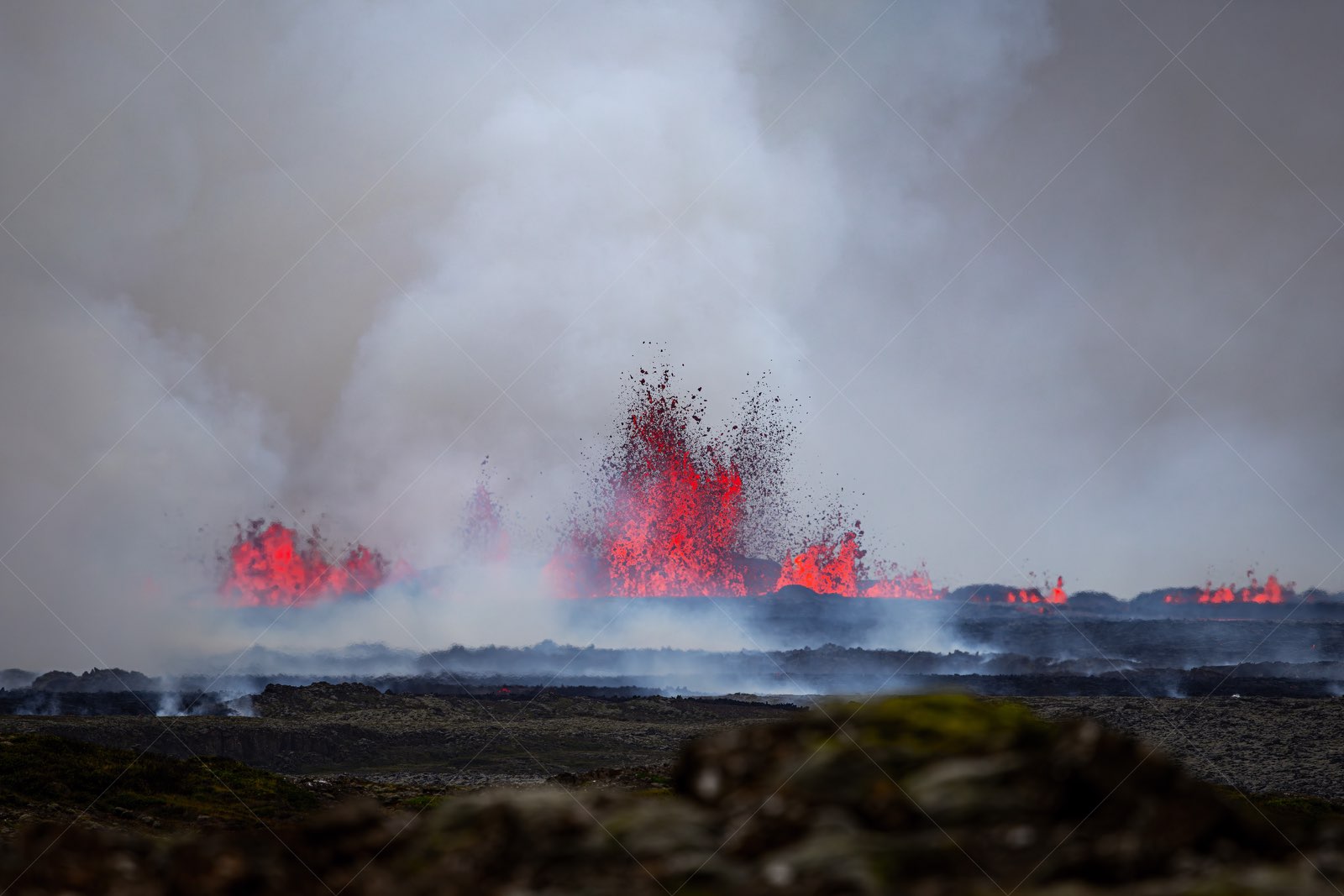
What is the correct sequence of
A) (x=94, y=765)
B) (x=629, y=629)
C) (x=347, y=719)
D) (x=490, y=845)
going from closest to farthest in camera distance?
(x=490, y=845) < (x=94, y=765) < (x=347, y=719) < (x=629, y=629)

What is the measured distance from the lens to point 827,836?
32.5 feet

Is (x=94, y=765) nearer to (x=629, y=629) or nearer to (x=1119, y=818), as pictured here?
(x=1119, y=818)

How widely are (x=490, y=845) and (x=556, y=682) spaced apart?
110365 millimetres

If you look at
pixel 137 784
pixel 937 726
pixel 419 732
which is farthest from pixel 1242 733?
pixel 937 726

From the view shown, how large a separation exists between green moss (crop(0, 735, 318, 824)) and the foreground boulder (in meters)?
29.7

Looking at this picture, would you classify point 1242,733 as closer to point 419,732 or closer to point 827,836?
point 419,732

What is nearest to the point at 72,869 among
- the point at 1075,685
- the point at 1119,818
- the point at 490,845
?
the point at 490,845

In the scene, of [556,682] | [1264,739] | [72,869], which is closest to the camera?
[72,869]

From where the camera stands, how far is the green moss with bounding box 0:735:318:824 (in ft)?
126

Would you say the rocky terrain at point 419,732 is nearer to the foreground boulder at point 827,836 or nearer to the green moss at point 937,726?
the foreground boulder at point 827,836

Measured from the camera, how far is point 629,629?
143750 millimetres

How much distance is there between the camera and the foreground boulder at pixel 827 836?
368 inches

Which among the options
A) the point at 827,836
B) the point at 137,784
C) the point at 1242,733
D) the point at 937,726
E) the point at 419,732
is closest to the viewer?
the point at 827,836

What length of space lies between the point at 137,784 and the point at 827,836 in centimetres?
4090
